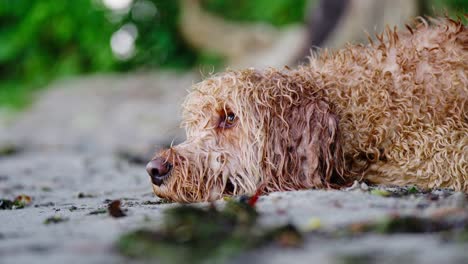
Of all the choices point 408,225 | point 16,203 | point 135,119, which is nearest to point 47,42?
point 135,119

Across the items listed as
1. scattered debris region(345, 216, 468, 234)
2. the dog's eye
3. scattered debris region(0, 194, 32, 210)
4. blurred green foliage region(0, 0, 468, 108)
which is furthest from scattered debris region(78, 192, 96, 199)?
blurred green foliage region(0, 0, 468, 108)

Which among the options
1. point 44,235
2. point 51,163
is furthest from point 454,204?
point 51,163

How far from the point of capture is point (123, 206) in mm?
4508

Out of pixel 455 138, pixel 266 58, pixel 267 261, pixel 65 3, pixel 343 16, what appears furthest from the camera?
pixel 65 3

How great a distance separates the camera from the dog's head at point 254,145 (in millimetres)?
4566

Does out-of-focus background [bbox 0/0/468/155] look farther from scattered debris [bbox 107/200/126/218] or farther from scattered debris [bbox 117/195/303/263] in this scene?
scattered debris [bbox 117/195/303/263]

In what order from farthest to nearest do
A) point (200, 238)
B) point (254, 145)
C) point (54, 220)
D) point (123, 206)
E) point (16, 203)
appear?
point (16, 203), point (254, 145), point (123, 206), point (54, 220), point (200, 238)

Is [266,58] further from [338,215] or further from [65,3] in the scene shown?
[338,215]

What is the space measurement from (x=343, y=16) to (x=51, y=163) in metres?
5.97

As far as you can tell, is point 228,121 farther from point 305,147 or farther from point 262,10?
point 262,10

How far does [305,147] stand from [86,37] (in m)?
15.3

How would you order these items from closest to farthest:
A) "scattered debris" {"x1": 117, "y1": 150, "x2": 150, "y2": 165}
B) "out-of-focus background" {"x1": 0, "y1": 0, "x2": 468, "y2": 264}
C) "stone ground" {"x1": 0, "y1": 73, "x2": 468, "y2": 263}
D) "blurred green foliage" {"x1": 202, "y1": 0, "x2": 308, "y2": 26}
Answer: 1. "stone ground" {"x1": 0, "y1": 73, "x2": 468, "y2": 263}
2. "out-of-focus background" {"x1": 0, "y1": 0, "x2": 468, "y2": 264}
3. "scattered debris" {"x1": 117, "y1": 150, "x2": 150, "y2": 165}
4. "blurred green foliage" {"x1": 202, "y1": 0, "x2": 308, "y2": 26}

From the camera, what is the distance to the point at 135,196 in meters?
5.62

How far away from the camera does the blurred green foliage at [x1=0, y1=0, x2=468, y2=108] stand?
1872cm
